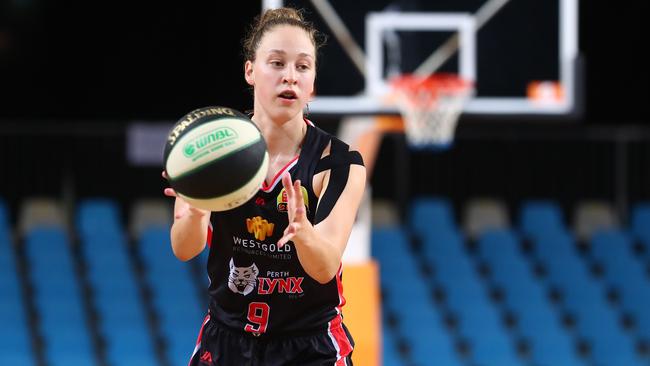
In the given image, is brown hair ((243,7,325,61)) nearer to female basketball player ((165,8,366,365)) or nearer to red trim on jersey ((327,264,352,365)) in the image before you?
female basketball player ((165,8,366,365))

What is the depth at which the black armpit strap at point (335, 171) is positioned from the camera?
3.50 metres

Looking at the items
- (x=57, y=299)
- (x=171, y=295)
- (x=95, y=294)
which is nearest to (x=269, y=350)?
(x=171, y=295)

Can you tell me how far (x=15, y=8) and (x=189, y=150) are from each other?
499 inches

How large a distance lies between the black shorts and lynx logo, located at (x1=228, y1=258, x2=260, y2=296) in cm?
15

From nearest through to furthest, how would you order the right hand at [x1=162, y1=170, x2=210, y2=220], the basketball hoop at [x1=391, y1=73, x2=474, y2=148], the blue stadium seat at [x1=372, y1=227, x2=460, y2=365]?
the right hand at [x1=162, y1=170, x2=210, y2=220] → the basketball hoop at [x1=391, y1=73, x2=474, y2=148] → the blue stadium seat at [x1=372, y1=227, x2=460, y2=365]

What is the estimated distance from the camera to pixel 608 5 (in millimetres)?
15266

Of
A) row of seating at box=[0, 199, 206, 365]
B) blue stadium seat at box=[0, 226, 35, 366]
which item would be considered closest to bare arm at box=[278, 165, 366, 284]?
row of seating at box=[0, 199, 206, 365]

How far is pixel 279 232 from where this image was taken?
3.53 meters

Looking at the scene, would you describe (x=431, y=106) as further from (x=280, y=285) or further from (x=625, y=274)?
(x=625, y=274)

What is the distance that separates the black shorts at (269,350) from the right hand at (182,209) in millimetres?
442

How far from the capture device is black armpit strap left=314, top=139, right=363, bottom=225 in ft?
11.5

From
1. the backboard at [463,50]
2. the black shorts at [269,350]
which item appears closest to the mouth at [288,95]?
the black shorts at [269,350]

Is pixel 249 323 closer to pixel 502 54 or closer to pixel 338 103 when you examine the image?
pixel 338 103

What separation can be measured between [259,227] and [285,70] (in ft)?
1.66
